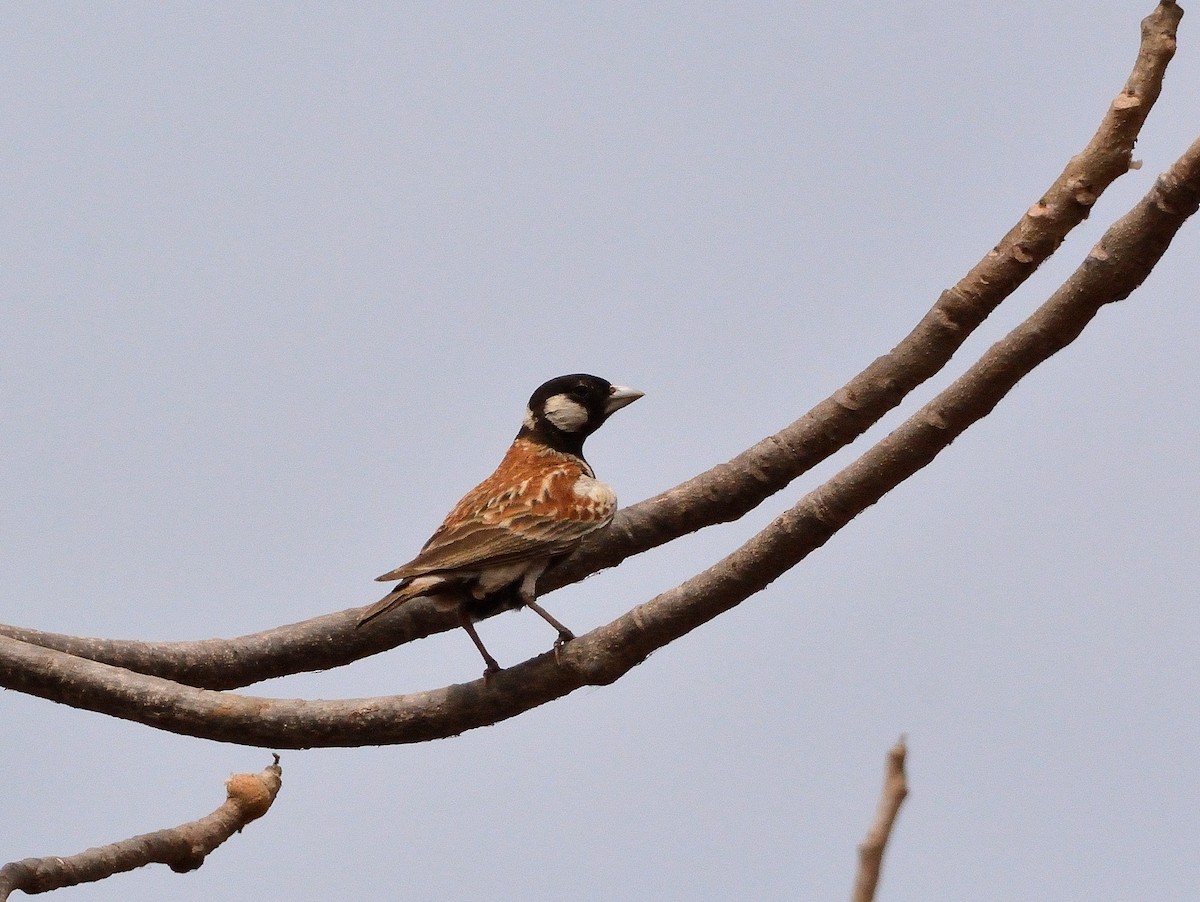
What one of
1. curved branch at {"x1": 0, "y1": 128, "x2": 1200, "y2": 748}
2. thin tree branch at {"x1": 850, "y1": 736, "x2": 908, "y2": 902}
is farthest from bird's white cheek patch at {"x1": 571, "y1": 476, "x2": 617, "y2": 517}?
thin tree branch at {"x1": 850, "y1": 736, "x2": 908, "y2": 902}

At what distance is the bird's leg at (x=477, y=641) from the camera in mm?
6945

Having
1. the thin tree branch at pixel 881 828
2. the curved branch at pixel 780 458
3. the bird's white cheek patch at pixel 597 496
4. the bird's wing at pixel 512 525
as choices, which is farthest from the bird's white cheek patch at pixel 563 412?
the thin tree branch at pixel 881 828

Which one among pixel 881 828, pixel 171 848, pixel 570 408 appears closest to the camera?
pixel 881 828

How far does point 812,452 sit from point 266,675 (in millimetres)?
3161

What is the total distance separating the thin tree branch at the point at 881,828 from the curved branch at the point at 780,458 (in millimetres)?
4019

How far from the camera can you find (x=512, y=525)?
8.02m

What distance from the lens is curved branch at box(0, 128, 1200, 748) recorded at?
5.61 meters

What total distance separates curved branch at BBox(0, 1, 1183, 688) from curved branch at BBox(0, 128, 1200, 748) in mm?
483

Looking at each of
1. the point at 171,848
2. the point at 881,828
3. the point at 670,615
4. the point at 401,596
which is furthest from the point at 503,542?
the point at 881,828

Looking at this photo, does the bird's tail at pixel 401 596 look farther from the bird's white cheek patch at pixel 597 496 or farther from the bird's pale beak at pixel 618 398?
the bird's pale beak at pixel 618 398

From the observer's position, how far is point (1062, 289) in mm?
5770

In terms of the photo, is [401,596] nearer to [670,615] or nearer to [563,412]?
[670,615]

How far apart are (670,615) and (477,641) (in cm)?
154

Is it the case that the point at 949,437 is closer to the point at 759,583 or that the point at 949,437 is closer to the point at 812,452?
the point at 759,583
